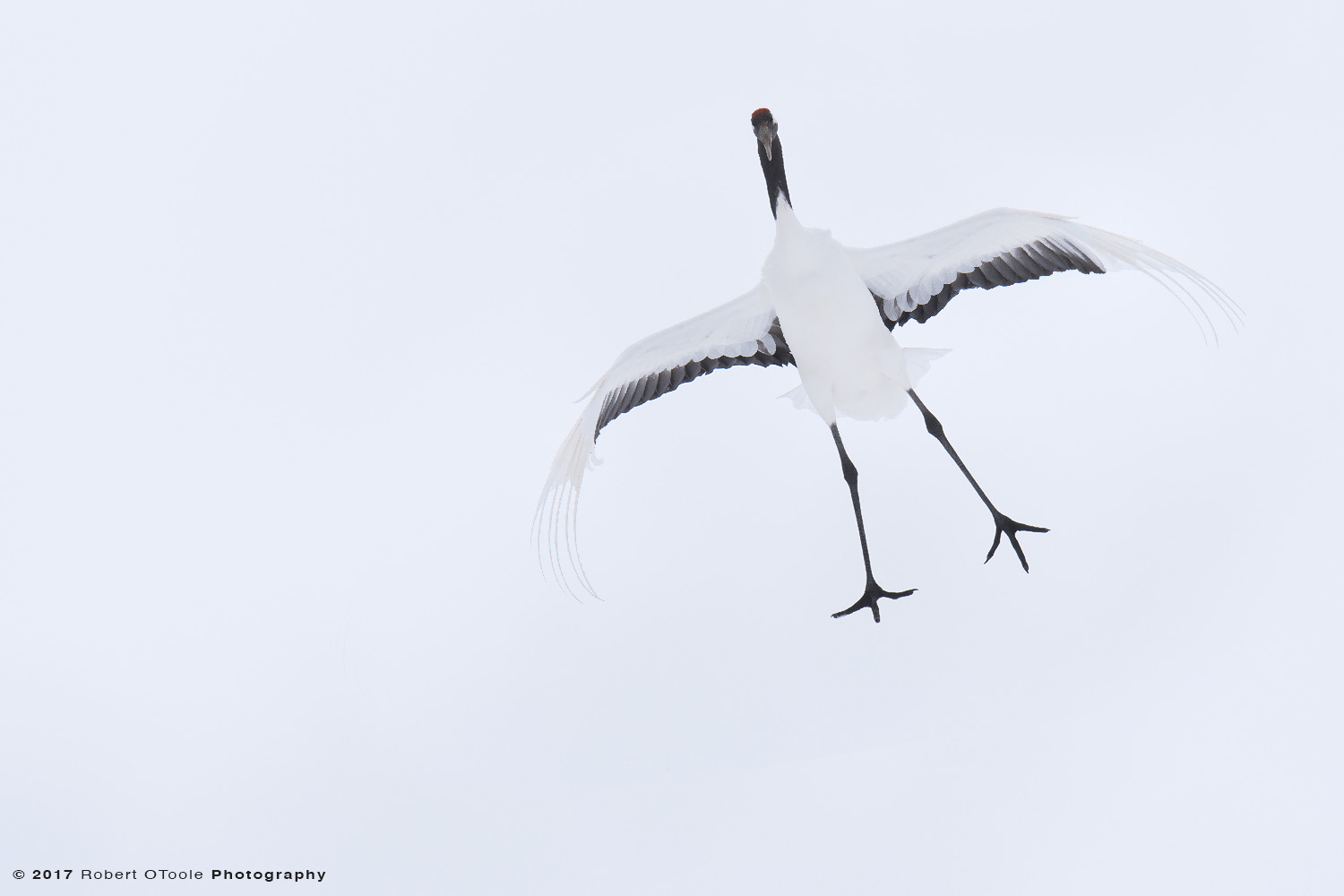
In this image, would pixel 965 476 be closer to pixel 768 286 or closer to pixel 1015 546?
pixel 1015 546

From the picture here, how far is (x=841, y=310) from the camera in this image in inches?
405

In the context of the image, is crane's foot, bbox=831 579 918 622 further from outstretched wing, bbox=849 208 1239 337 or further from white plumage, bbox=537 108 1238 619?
outstretched wing, bbox=849 208 1239 337

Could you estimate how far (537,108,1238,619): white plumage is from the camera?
10.1m

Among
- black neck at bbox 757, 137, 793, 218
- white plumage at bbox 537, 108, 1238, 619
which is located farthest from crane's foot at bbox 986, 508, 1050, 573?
black neck at bbox 757, 137, 793, 218

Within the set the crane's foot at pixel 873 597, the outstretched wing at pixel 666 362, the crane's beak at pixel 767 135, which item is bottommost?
the crane's foot at pixel 873 597

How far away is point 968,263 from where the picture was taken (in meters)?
10.5

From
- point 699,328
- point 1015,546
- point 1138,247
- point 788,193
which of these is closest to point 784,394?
point 699,328

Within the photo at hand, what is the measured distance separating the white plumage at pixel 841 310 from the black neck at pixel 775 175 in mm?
11

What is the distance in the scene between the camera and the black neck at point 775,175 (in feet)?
34.1

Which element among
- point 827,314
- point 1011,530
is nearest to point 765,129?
point 827,314

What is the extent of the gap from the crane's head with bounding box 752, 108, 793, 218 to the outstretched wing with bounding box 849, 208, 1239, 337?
0.78 metres

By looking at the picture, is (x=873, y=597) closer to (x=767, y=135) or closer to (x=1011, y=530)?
(x=1011, y=530)

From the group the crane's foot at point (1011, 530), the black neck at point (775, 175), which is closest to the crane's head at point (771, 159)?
the black neck at point (775, 175)

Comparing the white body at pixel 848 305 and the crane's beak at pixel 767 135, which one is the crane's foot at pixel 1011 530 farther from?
the crane's beak at pixel 767 135
